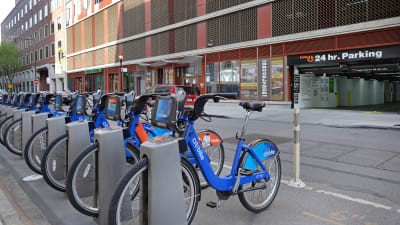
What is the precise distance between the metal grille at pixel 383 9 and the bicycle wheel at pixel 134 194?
1771 cm

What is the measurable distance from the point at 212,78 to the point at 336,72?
31.1 ft

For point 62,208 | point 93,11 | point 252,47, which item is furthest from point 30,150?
point 93,11

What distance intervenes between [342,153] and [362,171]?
1648 millimetres

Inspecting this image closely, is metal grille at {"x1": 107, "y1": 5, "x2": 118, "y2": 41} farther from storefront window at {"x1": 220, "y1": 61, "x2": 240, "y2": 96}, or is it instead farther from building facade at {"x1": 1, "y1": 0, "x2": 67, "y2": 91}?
storefront window at {"x1": 220, "y1": 61, "x2": 240, "y2": 96}

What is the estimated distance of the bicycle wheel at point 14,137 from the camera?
6.62m

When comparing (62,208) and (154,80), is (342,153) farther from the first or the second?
(154,80)

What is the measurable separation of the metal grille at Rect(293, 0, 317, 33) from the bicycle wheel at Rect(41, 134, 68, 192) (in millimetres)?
18523

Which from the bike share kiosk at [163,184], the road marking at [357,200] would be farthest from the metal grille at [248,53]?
the bike share kiosk at [163,184]

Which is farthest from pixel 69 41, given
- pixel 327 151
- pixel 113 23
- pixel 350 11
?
pixel 327 151

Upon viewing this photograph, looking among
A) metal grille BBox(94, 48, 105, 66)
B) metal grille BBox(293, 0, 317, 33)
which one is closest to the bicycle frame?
metal grille BBox(293, 0, 317, 33)

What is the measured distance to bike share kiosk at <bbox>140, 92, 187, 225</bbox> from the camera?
103 inches

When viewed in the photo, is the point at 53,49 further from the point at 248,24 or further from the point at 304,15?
the point at 304,15

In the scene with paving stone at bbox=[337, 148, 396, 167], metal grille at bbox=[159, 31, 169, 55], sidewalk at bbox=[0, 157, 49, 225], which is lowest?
sidewalk at bbox=[0, 157, 49, 225]

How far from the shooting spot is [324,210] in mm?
3924
